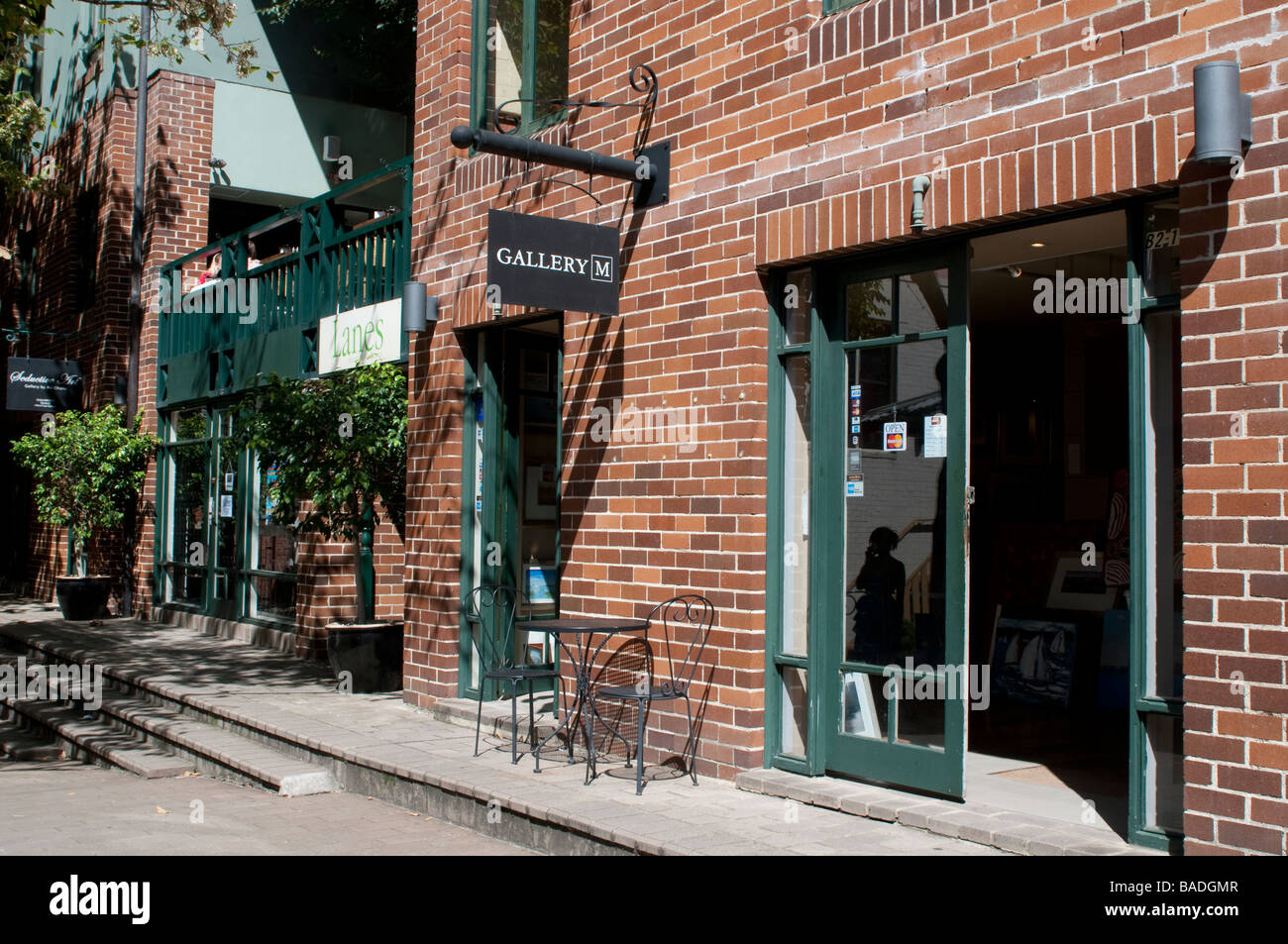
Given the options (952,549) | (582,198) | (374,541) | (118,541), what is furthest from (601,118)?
(118,541)

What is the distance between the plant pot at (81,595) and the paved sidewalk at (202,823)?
8.41 m

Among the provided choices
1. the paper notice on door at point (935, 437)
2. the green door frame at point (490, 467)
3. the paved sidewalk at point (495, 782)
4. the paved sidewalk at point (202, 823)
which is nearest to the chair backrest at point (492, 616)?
the green door frame at point (490, 467)

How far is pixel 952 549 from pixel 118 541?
48.2 feet

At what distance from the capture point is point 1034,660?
9.26 m

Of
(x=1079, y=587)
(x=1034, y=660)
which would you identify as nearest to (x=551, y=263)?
(x=1034, y=660)

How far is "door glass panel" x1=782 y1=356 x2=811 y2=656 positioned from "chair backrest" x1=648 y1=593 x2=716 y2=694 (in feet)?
1.47

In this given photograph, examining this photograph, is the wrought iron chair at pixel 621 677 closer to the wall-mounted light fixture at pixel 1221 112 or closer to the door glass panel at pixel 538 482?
the door glass panel at pixel 538 482

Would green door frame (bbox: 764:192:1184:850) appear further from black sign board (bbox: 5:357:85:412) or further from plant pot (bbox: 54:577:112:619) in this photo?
black sign board (bbox: 5:357:85:412)

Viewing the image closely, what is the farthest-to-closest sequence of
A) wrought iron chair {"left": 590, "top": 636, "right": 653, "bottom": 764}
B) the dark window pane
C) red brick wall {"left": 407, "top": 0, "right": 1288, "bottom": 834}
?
the dark window pane < wrought iron chair {"left": 590, "top": 636, "right": 653, "bottom": 764} < red brick wall {"left": 407, "top": 0, "right": 1288, "bottom": 834}

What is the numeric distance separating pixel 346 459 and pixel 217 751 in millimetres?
2670

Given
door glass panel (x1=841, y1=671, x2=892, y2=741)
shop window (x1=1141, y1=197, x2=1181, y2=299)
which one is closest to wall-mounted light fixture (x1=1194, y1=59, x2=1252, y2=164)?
shop window (x1=1141, y1=197, x2=1181, y2=299)

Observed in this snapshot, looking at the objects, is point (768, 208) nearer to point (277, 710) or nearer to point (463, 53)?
Answer: point (463, 53)

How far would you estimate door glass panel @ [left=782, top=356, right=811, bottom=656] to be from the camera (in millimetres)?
6727

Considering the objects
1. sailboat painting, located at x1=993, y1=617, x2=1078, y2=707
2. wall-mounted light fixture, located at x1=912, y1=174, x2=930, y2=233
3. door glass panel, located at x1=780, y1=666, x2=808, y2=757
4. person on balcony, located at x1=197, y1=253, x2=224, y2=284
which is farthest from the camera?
person on balcony, located at x1=197, y1=253, x2=224, y2=284
